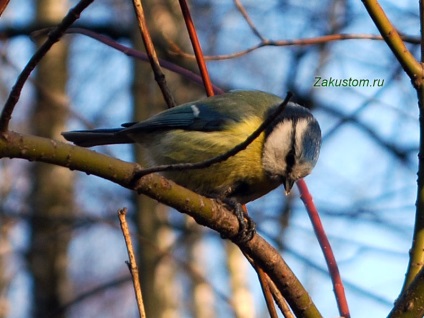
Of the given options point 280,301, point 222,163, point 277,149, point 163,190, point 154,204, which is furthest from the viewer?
point 154,204

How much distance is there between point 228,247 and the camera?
9.84 meters

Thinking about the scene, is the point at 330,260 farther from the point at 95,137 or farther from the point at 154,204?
the point at 154,204

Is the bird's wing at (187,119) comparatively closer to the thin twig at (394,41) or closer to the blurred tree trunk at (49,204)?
the thin twig at (394,41)

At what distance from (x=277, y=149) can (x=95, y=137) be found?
657 mm

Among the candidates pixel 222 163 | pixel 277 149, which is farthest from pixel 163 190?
pixel 277 149

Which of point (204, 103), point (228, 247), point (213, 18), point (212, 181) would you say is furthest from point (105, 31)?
point (228, 247)

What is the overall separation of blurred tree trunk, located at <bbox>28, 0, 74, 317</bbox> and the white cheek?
395 cm

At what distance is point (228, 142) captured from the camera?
2.36 m

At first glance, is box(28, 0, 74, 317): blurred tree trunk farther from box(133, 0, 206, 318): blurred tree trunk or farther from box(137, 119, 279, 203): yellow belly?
box(137, 119, 279, 203): yellow belly

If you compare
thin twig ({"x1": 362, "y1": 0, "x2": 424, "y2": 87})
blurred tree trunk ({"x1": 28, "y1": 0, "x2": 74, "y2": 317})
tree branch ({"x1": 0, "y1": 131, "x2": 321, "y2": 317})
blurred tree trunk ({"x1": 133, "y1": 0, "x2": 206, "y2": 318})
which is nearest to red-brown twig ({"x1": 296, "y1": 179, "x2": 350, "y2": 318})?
tree branch ({"x1": 0, "y1": 131, "x2": 321, "y2": 317})

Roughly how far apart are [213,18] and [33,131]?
2062 mm

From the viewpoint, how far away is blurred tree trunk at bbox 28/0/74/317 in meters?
6.40

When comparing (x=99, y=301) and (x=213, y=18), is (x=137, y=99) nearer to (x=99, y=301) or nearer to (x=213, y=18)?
(x=213, y=18)

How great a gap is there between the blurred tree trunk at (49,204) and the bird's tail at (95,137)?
361cm
